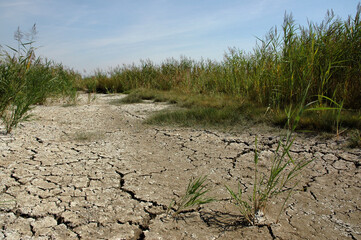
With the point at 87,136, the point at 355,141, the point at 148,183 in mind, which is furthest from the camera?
the point at 87,136

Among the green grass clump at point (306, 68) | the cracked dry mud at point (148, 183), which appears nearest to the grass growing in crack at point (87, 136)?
the cracked dry mud at point (148, 183)

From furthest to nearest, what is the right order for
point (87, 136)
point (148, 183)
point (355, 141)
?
1. point (87, 136)
2. point (355, 141)
3. point (148, 183)

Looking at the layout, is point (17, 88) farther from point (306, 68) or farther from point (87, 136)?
point (306, 68)

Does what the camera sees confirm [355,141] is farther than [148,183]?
Yes

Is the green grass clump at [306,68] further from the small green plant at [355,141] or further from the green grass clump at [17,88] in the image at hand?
the green grass clump at [17,88]

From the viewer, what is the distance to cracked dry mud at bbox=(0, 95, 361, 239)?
1.39 metres

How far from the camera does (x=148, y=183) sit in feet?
6.23

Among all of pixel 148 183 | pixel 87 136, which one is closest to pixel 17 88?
pixel 87 136

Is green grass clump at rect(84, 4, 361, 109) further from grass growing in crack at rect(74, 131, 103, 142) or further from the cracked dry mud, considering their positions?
grass growing in crack at rect(74, 131, 103, 142)

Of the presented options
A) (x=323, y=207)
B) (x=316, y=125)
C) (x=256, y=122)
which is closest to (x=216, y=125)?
(x=256, y=122)

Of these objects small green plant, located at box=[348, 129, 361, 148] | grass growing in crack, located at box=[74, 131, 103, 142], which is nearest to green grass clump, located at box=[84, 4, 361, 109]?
small green plant, located at box=[348, 129, 361, 148]

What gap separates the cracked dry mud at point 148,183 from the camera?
1389 millimetres

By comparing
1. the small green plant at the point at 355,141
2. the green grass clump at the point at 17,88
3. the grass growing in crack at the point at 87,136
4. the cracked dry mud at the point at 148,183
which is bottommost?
the cracked dry mud at the point at 148,183

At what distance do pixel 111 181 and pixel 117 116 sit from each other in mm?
2407
